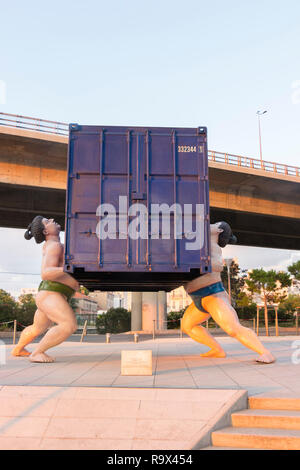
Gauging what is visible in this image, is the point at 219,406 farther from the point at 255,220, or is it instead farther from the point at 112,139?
the point at 255,220

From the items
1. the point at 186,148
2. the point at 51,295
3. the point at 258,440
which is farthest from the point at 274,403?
the point at 51,295

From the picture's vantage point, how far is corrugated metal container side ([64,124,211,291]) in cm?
737

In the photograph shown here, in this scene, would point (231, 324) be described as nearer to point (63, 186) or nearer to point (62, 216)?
point (63, 186)

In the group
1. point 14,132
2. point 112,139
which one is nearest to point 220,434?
point 112,139

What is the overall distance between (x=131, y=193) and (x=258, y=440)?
4.77 m

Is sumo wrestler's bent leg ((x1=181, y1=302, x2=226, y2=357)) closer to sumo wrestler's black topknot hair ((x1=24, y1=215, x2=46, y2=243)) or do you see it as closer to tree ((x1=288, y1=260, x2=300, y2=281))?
sumo wrestler's black topknot hair ((x1=24, y1=215, x2=46, y2=243))

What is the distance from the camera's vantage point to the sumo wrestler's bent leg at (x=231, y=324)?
26.8ft

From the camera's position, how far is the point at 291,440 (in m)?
4.21

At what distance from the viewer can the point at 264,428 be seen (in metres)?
4.61

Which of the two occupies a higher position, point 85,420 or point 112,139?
point 112,139

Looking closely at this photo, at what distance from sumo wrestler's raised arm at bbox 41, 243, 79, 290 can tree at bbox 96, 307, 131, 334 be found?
3008 cm

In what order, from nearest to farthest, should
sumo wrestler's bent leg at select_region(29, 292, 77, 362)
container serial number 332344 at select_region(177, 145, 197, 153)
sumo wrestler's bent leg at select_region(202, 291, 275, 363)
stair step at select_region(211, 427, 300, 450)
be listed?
stair step at select_region(211, 427, 300, 450) → container serial number 332344 at select_region(177, 145, 197, 153) → sumo wrestler's bent leg at select_region(202, 291, 275, 363) → sumo wrestler's bent leg at select_region(29, 292, 77, 362)

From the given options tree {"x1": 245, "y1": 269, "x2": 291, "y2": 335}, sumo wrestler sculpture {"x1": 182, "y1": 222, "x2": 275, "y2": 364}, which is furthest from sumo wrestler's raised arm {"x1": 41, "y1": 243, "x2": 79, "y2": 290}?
tree {"x1": 245, "y1": 269, "x2": 291, "y2": 335}

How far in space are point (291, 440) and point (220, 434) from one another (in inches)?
30.2
